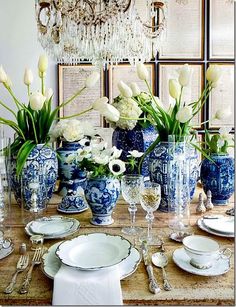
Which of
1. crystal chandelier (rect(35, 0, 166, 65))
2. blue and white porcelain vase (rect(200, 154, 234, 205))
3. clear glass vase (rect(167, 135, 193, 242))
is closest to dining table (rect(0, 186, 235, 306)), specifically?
clear glass vase (rect(167, 135, 193, 242))

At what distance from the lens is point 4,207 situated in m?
1.20

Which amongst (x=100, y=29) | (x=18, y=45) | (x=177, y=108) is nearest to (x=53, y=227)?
(x=177, y=108)

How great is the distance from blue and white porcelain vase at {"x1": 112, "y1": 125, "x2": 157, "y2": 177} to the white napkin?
0.77m

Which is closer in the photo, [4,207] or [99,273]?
[99,273]

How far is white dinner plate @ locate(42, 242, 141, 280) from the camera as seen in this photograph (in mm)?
852

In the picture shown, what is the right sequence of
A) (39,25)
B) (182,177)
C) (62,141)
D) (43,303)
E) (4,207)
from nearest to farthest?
(43,303), (4,207), (182,177), (62,141), (39,25)

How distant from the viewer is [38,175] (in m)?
1.35

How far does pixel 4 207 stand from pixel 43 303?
0.51 meters

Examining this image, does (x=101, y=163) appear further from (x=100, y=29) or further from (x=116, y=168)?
(x=100, y=29)

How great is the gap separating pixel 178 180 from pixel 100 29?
3.54ft

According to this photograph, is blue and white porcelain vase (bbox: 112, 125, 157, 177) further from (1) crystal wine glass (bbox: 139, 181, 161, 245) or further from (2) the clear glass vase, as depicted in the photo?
(1) crystal wine glass (bbox: 139, 181, 161, 245)

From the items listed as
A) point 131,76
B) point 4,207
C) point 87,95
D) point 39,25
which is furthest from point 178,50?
point 4,207

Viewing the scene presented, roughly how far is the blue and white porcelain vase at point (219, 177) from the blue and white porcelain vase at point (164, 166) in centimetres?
8

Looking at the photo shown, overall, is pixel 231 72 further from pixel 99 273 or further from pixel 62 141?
pixel 99 273
